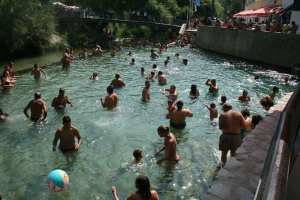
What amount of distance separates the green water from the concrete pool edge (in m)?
1.21

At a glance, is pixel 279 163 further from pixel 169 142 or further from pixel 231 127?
pixel 231 127

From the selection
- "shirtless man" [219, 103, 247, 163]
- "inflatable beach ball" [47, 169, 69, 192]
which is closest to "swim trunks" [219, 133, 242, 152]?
"shirtless man" [219, 103, 247, 163]

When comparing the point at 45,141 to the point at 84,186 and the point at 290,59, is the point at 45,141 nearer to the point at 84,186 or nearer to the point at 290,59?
the point at 84,186

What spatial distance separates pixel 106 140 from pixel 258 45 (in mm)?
17987

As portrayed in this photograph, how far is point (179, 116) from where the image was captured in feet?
25.9

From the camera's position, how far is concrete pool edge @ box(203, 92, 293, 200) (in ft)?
13.2

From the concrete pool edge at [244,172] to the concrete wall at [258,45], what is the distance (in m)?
14.6

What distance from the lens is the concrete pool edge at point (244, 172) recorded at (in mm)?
4020

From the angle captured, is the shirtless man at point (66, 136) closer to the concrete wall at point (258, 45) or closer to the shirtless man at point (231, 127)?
the shirtless man at point (231, 127)

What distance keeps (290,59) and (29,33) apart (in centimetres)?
2615

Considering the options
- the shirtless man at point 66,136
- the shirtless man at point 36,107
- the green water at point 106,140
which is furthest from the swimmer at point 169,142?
the shirtless man at point 36,107

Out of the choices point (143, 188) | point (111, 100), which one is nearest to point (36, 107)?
point (111, 100)

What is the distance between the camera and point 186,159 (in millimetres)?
6738

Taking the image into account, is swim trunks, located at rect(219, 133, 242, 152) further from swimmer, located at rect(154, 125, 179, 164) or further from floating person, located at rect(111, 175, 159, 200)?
floating person, located at rect(111, 175, 159, 200)
